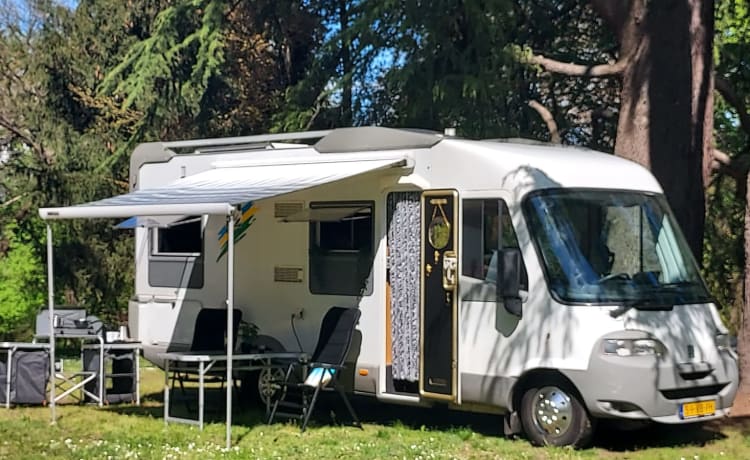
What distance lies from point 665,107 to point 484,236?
3.12 meters

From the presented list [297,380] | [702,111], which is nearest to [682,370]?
[297,380]

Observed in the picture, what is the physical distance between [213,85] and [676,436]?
13.0 meters

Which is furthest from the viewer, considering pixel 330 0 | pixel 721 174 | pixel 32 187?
pixel 330 0

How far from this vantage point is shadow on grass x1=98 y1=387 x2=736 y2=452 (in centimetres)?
929

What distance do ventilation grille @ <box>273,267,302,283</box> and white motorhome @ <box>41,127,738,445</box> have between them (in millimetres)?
16

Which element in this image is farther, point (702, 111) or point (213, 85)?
point (213, 85)

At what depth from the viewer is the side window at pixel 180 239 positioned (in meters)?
11.6

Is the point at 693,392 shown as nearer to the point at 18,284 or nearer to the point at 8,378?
the point at 8,378

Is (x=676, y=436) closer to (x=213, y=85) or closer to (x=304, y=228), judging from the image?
(x=304, y=228)

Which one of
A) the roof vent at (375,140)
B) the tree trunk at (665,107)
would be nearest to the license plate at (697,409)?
the tree trunk at (665,107)

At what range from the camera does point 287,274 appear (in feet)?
35.1

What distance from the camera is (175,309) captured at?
37.8 feet

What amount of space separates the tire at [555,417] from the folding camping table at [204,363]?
86.4 inches

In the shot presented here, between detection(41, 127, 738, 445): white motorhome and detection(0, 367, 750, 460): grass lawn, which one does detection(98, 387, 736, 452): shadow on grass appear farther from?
detection(41, 127, 738, 445): white motorhome
